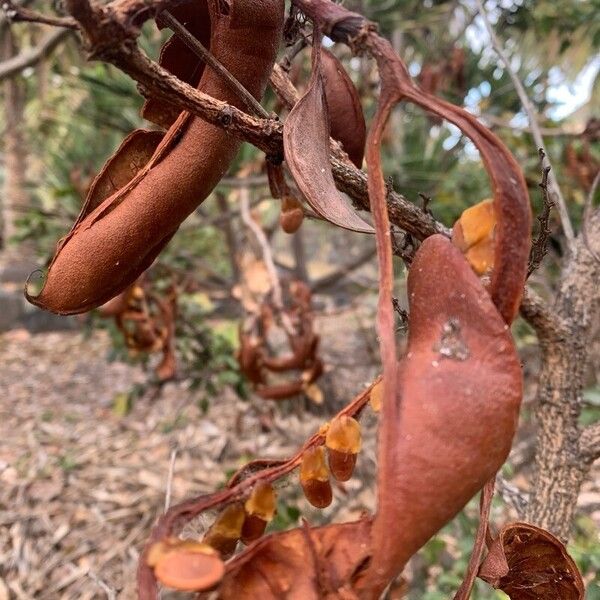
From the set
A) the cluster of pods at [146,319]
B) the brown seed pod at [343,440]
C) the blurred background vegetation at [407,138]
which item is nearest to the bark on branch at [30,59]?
the blurred background vegetation at [407,138]

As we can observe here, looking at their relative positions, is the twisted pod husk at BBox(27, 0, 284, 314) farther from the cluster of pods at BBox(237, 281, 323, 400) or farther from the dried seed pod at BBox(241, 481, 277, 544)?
the cluster of pods at BBox(237, 281, 323, 400)

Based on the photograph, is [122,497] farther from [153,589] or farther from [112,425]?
[153,589]

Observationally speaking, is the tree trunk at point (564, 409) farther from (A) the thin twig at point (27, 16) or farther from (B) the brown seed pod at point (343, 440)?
(A) the thin twig at point (27, 16)

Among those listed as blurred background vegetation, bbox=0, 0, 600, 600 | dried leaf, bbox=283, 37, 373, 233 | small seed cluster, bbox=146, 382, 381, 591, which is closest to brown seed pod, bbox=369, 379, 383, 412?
small seed cluster, bbox=146, 382, 381, 591

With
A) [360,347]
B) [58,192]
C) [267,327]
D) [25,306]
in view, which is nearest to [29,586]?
[267,327]

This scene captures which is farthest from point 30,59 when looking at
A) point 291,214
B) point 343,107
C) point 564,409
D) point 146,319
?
point 564,409
